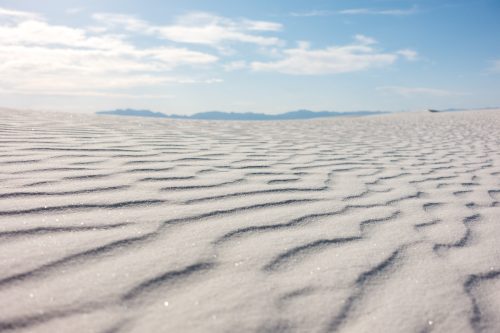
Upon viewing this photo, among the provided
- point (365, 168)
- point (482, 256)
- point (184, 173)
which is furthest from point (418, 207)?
point (184, 173)

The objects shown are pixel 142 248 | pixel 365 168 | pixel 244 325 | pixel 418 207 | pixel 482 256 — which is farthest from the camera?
pixel 365 168

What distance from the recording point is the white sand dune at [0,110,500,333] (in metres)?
1.17

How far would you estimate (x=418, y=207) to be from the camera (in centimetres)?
230

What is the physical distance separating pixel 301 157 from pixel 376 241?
76.8 inches

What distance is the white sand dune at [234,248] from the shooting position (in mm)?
1172

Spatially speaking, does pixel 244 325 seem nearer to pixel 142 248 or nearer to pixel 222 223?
pixel 142 248

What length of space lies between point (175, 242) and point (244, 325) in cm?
52

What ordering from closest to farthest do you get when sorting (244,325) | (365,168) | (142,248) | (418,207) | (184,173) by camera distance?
(244,325), (142,248), (418,207), (184,173), (365,168)

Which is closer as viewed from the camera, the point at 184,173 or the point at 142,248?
the point at 142,248

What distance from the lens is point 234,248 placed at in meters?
1.55

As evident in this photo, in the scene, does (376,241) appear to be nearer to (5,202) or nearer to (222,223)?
(222,223)

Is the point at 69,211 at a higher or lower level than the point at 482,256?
higher

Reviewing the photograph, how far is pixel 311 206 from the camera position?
213cm

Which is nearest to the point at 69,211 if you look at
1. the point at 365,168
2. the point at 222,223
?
the point at 222,223
